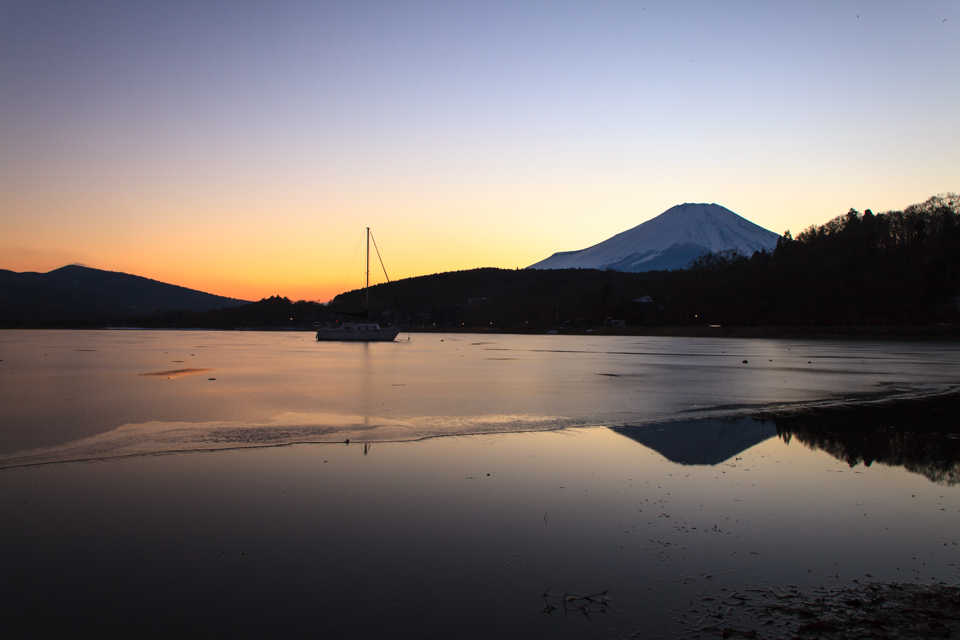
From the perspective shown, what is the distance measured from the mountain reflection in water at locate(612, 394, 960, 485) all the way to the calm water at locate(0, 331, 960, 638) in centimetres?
8

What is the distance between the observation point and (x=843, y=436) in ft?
31.7

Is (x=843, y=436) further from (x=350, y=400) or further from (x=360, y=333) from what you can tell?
(x=360, y=333)

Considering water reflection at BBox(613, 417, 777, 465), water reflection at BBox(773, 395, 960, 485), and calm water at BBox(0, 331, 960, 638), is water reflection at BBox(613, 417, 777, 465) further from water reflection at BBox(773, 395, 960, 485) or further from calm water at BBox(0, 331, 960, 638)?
water reflection at BBox(773, 395, 960, 485)

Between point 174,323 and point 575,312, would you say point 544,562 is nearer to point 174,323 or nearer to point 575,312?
point 575,312

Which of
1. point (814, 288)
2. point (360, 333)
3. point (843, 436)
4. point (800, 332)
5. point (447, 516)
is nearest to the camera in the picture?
point (447, 516)

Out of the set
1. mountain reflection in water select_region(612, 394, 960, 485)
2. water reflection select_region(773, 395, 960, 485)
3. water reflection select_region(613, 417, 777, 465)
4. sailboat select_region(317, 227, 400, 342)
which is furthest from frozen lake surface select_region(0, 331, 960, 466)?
sailboat select_region(317, 227, 400, 342)

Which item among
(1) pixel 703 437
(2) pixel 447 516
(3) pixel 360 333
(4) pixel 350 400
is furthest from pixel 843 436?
(3) pixel 360 333

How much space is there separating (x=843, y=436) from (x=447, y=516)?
301 inches

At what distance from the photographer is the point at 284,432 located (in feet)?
32.3

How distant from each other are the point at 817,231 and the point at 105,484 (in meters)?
109

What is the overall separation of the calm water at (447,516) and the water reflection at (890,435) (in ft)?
0.23

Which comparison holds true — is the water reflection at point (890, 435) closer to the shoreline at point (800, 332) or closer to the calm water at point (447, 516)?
the calm water at point (447, 516)

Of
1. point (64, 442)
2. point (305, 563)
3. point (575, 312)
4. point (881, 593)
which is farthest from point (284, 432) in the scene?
point (575, 312)

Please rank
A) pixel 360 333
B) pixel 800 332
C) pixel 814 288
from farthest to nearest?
pixel 814 288 < pixel 800 332 < pixel 360 333
